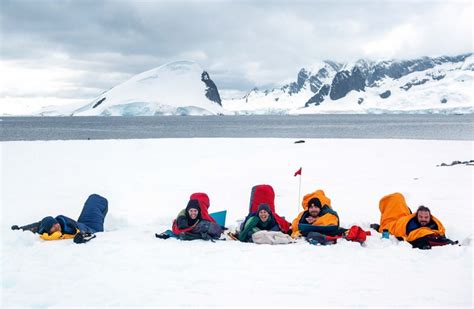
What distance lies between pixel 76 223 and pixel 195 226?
8.55ft

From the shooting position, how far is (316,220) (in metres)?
10.2

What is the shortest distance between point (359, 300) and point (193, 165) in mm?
18954

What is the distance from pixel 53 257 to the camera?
8.87m

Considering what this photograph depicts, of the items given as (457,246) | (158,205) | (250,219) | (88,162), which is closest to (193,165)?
(88,162)

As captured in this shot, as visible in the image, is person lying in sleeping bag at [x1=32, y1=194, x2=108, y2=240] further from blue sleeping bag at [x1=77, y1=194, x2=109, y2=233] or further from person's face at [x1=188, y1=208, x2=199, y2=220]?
person's face at [x1=188, y1=208, x2=199, y2=220]

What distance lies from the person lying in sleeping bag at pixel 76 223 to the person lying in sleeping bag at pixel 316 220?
451 centimetres

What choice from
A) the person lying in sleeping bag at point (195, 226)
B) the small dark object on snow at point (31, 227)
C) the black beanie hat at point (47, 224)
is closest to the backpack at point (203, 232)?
the person lying in sleeping bag at point (195, 226)

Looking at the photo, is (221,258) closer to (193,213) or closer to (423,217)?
(193,213)

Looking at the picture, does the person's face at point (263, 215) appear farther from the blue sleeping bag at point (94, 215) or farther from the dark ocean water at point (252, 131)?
the dark ocean water at point (252, 131)

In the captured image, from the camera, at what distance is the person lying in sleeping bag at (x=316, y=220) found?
9922 mm

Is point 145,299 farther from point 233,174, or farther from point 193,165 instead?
point 193,165

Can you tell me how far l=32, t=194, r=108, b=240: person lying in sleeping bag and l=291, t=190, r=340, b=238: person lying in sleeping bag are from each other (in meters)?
4.51

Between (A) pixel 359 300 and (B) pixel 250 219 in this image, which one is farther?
(B) pixel 250 219

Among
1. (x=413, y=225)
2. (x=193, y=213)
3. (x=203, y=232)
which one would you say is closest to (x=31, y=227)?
(x=193, y=213)
